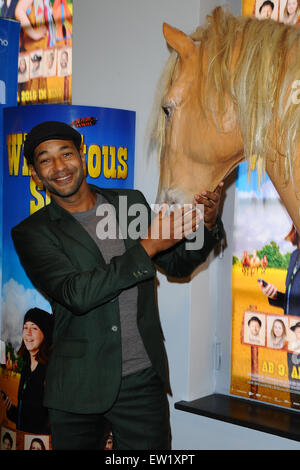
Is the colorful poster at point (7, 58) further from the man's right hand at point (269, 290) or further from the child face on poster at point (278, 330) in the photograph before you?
the child face on poster at point (278, 330)

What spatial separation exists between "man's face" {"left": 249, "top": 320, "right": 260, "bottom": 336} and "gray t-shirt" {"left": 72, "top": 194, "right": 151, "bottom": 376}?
32.8 inches

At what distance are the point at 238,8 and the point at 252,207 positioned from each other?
2.76 ft

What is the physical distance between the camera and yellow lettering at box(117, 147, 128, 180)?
1958mm

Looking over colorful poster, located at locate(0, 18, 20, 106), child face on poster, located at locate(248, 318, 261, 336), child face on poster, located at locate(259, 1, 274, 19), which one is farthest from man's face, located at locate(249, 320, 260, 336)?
colorful poster, located at locate(0, 18, 20, 106)

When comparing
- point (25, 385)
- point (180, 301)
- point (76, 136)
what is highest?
point (76, 136)

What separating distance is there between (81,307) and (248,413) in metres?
1.09

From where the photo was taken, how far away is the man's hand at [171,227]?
1178 mm

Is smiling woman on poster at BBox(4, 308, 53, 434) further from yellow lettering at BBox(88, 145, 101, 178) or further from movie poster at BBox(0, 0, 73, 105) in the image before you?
movie poster at BBox(0, 0, 73, 105)

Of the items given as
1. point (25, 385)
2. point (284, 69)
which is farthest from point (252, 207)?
point (25, 385)

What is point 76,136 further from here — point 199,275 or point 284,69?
point 199,275

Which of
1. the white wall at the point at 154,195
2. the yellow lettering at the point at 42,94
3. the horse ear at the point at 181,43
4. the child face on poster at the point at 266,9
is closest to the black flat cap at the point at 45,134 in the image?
the horse ear at the point at 181,43

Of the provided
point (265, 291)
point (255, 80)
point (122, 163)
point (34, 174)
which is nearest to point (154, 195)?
point (122, 163)

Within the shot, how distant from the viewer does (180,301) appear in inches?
82.7

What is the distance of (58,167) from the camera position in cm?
134
